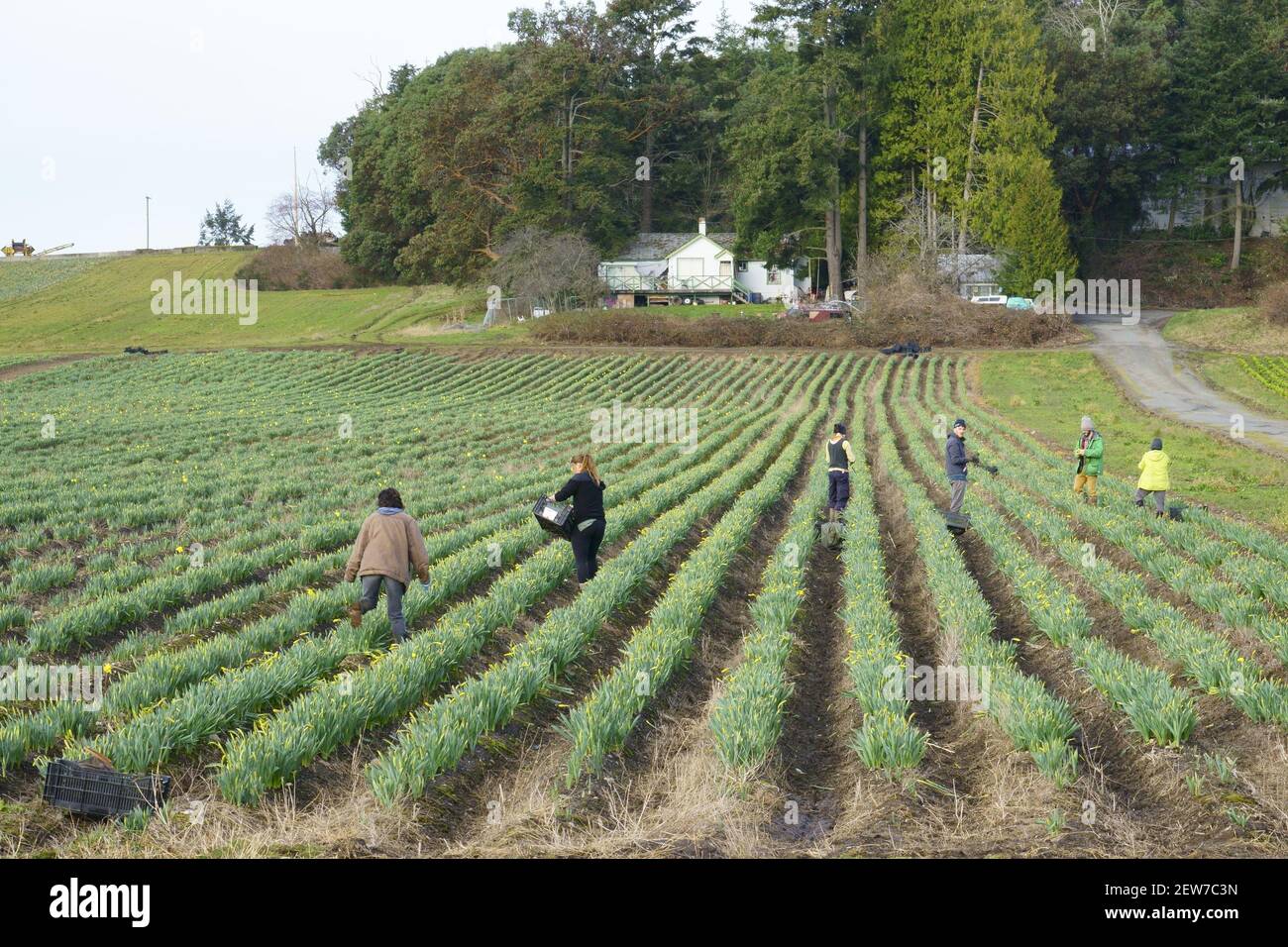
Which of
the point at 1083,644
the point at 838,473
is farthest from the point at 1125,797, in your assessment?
the point at 838,473

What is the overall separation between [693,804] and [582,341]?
4821cm

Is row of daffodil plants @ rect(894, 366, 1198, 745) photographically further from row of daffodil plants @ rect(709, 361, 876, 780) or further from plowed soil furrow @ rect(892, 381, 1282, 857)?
row of daffodil plants @ rect(709, 361, 876, 780)

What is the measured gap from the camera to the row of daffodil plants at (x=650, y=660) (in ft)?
23.0

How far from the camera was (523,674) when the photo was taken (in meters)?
8.01

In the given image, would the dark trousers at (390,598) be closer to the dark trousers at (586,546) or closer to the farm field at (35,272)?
the dark trousers at (586,546)

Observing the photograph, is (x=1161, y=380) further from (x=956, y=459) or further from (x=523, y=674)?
(x=523, y=674)

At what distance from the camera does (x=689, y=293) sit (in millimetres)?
69750

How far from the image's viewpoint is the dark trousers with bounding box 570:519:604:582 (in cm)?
1184

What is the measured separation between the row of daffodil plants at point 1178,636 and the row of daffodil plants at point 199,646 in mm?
6971

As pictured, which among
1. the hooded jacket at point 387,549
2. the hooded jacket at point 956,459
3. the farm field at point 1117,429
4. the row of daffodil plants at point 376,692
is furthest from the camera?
the farm field at point 1117,429

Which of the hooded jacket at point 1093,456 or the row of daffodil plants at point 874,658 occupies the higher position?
the hooded jacket at point 1093,456

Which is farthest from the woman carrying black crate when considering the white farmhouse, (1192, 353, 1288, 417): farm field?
the white farmhouse

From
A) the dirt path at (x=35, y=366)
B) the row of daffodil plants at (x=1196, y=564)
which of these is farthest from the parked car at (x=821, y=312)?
the row of daffodil plants at (x=1196, y=564)

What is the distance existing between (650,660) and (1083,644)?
3.74m
